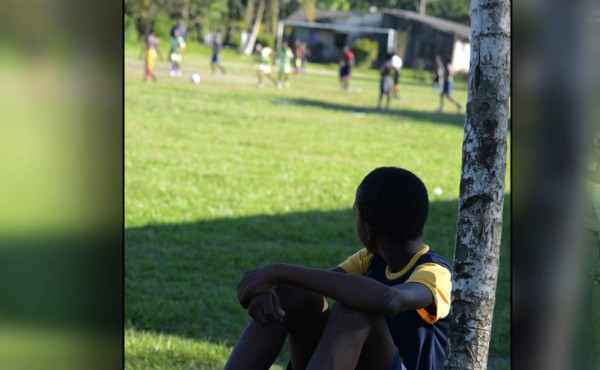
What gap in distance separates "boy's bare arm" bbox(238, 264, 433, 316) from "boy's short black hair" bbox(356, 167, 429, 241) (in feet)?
0.85

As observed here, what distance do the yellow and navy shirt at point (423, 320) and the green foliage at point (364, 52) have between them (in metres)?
48.0

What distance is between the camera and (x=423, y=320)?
2883 mm

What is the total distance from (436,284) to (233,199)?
6908 mm

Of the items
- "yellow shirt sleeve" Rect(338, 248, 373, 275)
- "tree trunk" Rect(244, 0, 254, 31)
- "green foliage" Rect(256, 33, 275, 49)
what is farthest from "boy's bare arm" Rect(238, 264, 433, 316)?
"tree trunk" Rect(244, 0, 254, 31)

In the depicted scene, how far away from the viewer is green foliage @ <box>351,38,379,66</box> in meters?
50.5

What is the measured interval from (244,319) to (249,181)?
5.00 metres

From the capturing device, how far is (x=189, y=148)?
13.0 m

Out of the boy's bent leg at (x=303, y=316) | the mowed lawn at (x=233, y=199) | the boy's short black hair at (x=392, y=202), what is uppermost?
the boy's short black hair at (x=392, y=202)

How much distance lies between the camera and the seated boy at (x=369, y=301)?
8.38ft

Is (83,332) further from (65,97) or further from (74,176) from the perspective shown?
(65,97)

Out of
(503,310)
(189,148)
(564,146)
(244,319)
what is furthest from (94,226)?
(189,148)

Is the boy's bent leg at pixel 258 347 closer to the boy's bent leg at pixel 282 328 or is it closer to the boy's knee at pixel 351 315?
the boy's bent leg at pixel 282 328

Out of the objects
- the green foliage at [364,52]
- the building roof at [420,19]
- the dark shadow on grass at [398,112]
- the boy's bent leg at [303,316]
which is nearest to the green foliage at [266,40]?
the building roof at [420,19]

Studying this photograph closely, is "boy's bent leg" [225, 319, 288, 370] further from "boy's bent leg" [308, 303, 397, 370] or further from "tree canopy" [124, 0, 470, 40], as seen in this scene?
"tree canopy" [124, 0, 470, 40]
